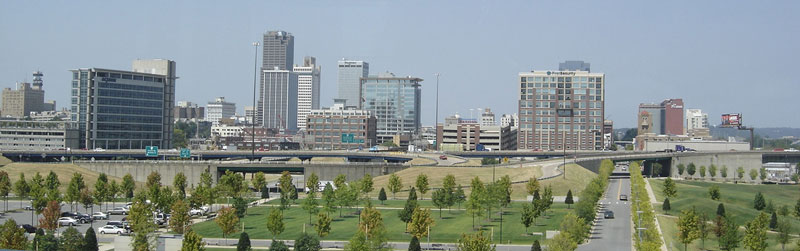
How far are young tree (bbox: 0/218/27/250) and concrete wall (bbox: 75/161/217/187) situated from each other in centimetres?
9258

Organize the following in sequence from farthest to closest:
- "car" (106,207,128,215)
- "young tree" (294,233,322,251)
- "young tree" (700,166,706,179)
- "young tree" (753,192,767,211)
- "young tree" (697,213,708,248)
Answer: "young tree" (700,166,706,179)
"young tree" (753,192,767,211)
"car" (106,207,128,215)
"young tree" (697,213,708,248)
"young tree" (294,233,322,251)

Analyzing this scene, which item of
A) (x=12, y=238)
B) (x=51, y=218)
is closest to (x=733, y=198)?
(x=51, y=218)

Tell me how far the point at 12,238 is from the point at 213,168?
95.0 m

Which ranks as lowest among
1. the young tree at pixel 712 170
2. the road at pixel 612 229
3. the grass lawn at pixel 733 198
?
the road at pixel 612 229

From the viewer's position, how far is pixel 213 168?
524 ft

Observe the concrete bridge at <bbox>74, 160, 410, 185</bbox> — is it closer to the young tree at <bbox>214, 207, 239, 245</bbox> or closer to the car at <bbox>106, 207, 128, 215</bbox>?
the car at <bbox>106, 207, 128, 215</bbox>

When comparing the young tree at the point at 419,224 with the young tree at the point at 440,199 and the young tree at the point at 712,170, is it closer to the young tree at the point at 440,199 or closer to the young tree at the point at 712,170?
the young tree at the point at 440,199

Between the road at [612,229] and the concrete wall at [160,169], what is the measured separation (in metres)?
71.4

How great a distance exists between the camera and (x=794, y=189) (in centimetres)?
15975

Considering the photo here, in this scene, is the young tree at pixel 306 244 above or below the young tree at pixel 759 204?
below

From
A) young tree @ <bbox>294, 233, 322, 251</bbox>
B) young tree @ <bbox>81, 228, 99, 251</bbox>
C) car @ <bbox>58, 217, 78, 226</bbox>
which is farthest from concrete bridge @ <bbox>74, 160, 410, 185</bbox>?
young tree @ <bbox>294, 233, 322, 251</bbox>

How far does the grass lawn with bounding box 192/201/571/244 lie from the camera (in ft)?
282

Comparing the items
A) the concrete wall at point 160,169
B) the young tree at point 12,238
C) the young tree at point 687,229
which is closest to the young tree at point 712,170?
the concrete wall at point 160,169

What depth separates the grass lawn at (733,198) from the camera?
348 feet
